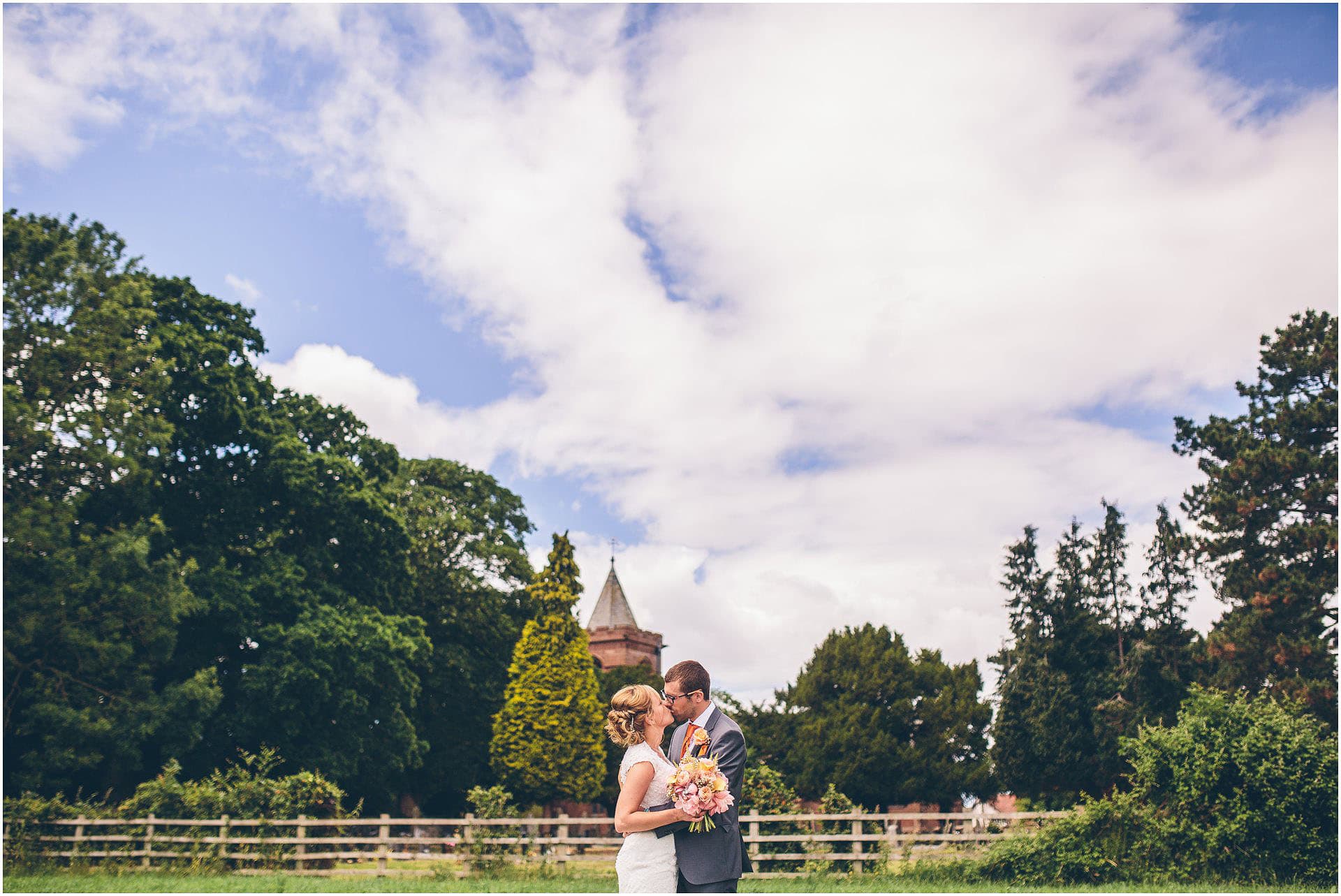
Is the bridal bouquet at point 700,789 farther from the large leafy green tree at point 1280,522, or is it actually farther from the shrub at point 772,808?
the large leafy green tree at point 1280,522

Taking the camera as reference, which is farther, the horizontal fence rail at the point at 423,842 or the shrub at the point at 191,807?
the shrub at the point at 191,807

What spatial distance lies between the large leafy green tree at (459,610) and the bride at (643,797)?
107ft

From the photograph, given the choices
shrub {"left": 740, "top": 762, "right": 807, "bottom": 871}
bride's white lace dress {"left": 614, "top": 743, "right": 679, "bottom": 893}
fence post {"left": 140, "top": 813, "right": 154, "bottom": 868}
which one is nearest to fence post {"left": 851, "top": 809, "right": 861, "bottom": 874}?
shrub {"left": 740, "top": 762, "right": 807, "bottom": 871}

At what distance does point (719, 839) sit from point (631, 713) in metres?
0.79

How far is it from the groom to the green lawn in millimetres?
10189

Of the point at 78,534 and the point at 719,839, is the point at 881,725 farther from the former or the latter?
the point at 719,839

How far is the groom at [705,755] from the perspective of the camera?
5.22m

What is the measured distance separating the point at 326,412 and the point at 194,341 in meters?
5.91

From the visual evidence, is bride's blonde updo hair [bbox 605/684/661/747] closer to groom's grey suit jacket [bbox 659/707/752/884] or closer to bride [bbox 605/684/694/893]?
bride [bbox 605/684/694/893]

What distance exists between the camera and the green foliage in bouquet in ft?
47.6

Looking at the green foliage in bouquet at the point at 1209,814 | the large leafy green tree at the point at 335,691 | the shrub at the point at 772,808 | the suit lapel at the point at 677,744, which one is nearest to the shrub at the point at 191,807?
the large leafy green tree at the point at 335,691

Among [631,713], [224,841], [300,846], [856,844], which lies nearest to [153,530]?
[224,841]

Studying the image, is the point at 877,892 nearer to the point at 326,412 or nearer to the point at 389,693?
the point at 389,693

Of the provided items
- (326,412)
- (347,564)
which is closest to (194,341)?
(326,412)
